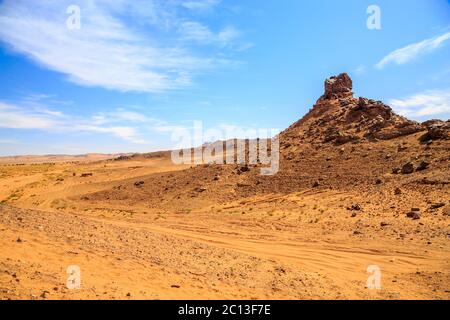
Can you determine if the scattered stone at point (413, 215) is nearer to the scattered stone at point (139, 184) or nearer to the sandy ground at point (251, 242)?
the sandy ground at point (251, 242)

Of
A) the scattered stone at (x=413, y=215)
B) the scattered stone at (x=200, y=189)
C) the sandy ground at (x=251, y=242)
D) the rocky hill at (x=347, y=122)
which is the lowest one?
the sandy ground at (x=251, y=242)

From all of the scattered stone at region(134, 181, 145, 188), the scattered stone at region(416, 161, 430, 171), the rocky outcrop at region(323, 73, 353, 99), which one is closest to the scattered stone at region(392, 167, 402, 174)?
the scattered stone at region(416, 161, 430, 171)

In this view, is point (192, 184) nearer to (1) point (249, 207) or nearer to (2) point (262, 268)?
(1) point (249, 207)

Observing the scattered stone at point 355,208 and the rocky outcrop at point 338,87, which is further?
the rocky outcrop at point 338,87

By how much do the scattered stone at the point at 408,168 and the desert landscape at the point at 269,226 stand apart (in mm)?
74

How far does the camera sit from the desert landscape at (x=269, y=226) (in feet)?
25.9

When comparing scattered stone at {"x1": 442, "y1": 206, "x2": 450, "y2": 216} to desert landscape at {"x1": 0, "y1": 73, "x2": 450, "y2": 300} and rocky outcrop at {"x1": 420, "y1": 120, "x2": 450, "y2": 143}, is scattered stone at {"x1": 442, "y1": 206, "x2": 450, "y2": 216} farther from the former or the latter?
rocky outcrop at {"x1": 420, "y1": 120, "x2": 450, "y2": 143}

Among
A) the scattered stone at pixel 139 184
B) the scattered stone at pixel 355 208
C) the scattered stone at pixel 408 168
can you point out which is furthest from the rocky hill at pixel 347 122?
the scattered stone at pixel 139 184

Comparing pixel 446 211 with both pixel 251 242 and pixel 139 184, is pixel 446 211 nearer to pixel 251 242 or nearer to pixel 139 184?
pixel 251 242

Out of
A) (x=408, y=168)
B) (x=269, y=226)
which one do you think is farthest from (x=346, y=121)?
(x=269, y=226)

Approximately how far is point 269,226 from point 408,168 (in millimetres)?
10873

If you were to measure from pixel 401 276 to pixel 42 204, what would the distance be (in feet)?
80.3

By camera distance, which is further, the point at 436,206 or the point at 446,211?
the point at 436,206

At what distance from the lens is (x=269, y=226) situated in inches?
619
